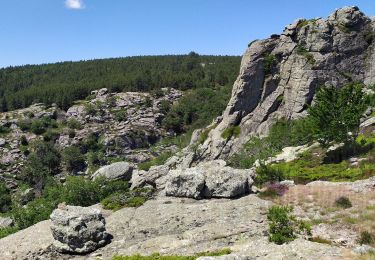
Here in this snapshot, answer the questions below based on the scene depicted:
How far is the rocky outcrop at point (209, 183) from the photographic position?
43.7 m

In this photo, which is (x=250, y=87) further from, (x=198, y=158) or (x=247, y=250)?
(x=247, y=250)

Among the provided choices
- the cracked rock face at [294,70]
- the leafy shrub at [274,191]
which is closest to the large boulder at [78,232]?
the leafy shrub at [274,191]

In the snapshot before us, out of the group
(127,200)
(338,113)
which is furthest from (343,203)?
(338,113)

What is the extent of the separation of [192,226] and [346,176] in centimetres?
2625

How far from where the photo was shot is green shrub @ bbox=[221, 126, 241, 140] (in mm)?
111562

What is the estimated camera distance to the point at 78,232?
34.8 m

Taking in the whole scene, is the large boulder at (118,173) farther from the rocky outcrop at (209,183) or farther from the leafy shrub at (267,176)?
the leafy shrub at (267,176)

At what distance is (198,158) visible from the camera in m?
107

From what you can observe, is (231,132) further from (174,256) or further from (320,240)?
(174,256)

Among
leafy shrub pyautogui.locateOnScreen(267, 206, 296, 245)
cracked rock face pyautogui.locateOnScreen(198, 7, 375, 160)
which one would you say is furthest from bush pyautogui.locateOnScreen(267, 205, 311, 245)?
cracked rock face pyautogui.locateOnScreen(198, 7, 375, 160)

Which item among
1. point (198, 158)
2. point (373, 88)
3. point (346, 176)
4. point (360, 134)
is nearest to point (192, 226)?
point (346, 176)

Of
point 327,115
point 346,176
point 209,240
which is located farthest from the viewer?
point 327,115

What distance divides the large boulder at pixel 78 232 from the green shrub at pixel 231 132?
77814 millimetres

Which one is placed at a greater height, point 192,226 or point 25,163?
point 192,226
